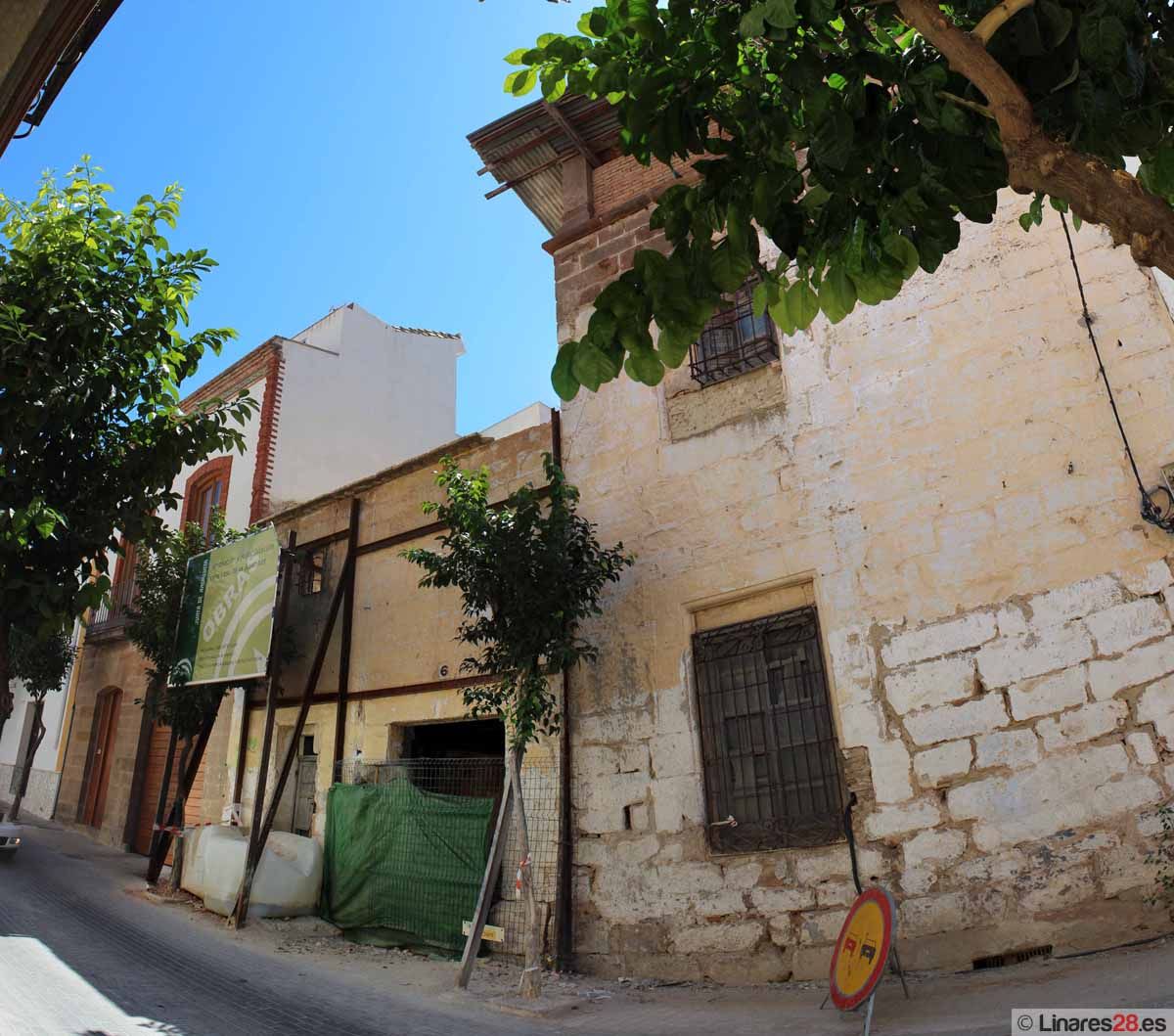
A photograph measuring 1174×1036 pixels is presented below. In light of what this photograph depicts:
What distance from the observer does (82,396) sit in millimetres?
5434

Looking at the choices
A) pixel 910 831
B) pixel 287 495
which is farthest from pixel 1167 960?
pixel 287 495

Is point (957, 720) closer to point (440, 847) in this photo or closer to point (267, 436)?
point (440, 847)

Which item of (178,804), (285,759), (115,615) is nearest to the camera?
(285,759)

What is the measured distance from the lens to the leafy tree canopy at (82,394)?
5.16 metres

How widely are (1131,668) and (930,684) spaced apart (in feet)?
3.67

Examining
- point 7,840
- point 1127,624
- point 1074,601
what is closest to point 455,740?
point 7,840

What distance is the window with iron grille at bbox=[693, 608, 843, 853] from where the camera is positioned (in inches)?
229

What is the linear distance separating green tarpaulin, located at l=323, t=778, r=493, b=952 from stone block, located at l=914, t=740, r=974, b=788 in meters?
3.55

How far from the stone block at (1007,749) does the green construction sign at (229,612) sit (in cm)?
711

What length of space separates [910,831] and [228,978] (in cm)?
486

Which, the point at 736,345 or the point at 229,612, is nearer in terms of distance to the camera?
the point at 736,345

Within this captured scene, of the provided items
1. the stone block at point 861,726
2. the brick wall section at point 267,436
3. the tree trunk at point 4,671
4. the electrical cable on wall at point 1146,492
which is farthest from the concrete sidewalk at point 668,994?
the brick wall section at point 267,436

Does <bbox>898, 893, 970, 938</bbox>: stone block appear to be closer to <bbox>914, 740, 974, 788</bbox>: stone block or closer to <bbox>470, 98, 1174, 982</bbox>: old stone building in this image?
<bbox>470, 98, 1174, 982</bbox>: old stone building

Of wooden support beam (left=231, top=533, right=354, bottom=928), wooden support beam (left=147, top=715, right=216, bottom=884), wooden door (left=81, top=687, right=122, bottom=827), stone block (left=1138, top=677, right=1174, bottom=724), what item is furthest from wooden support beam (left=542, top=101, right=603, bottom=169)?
wooden door (left=81, top=687, right=122, bottom=827)
